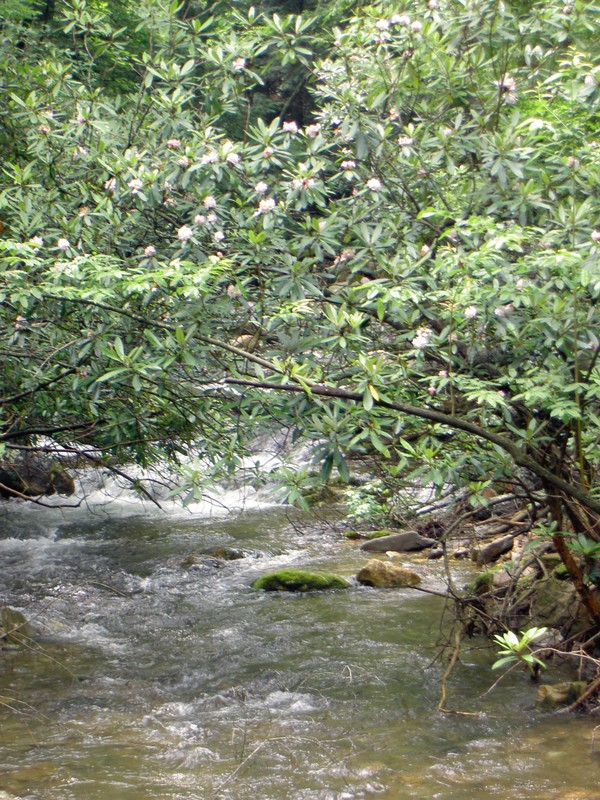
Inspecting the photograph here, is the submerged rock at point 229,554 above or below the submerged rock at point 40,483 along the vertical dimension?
below

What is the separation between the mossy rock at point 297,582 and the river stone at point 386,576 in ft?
0.76

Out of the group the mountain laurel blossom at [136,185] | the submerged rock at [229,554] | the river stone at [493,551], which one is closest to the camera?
the mountain laurel blossom at [136,185]

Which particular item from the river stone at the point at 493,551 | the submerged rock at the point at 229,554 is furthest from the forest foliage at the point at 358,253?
the submerged rock at the point at 229,554

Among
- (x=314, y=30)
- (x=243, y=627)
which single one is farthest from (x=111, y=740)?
(x=314, y=30)

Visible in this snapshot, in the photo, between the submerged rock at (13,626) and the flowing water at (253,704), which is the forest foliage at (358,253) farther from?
the submerged rock at (13,626)

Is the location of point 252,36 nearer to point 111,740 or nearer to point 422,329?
point 422,329

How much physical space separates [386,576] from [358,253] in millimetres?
5327

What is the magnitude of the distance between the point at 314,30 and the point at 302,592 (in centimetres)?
1474

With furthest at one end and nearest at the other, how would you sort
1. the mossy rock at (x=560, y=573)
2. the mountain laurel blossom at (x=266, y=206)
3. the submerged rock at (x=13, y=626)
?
the mossy rock at (x=560, y=573) → the submerged rock at (x=13, y=626) → the mountain laurel blossom at (x=266, y=206)

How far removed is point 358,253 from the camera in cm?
478

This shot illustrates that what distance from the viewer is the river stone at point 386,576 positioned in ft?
30.2

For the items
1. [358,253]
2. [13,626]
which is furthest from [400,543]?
[358,253]

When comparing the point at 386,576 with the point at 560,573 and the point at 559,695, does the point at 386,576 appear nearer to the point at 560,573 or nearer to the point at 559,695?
the point at 560,573

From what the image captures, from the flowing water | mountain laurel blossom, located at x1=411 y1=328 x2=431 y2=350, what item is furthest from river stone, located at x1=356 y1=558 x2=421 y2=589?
mountain laurel blossom, located at x1=411 y1=328 x2=431 y2=350
